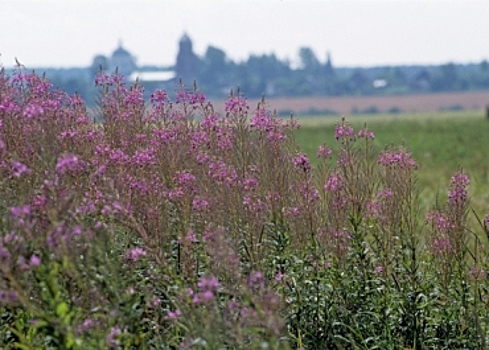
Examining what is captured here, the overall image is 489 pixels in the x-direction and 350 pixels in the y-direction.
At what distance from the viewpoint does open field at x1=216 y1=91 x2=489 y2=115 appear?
373ft

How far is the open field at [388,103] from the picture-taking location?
11375cm

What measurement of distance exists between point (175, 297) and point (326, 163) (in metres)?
2.02

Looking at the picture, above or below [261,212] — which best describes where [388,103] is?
below

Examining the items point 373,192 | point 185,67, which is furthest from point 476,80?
point 373,192

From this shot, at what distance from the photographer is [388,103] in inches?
4697

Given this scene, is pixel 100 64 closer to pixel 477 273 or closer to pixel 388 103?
pixel 477 273

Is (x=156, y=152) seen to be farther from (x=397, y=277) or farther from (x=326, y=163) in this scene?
(x=397, y=277)

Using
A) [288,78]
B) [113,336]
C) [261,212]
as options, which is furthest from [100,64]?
[288,78]

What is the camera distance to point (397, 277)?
6152mm

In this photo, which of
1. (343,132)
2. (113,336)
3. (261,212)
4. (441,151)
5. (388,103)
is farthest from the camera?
(388,103)

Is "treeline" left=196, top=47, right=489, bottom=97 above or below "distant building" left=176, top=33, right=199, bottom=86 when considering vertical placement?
below

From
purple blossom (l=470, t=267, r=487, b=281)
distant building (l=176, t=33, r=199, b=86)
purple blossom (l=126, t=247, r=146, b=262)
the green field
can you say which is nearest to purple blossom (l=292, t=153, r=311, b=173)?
purple blossom (l=470, t=267, r=487, b=281)

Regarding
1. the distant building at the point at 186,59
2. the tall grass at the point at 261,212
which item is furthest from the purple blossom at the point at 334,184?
the distant building at the point at 186,59

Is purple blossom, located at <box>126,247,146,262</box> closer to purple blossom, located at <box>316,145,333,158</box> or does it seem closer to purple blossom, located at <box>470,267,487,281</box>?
purple blossom, located at <box>316,145,333,158</box>
